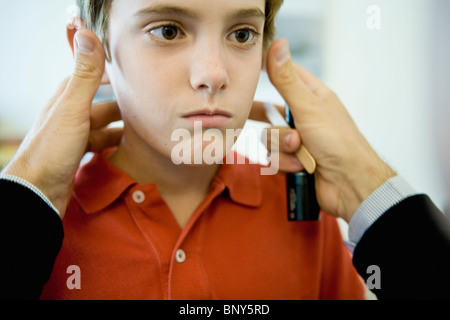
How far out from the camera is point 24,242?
62 cm

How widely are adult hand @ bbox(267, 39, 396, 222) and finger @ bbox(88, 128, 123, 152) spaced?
13.9 inches

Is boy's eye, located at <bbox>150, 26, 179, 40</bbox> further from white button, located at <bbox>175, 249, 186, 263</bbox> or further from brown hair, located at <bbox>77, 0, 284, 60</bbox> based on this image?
white button, located at <bbox>175, 249, 186, 263</bbox>

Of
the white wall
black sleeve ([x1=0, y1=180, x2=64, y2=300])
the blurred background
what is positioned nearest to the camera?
black sleeve ([x1=0, y1=180, x2=64, y2=300])

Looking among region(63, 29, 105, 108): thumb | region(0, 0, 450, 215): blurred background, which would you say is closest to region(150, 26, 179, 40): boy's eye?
region(63, 29, 105, 108): thumb

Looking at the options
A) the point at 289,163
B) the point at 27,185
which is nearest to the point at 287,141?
the point at 289,163

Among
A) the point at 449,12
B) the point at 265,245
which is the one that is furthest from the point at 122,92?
the point at 449,12

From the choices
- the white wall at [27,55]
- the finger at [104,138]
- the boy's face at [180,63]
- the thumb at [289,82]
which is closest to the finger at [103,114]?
the finger at [104,138]

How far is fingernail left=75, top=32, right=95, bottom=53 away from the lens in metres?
0.68

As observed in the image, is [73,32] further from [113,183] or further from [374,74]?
[374,74]

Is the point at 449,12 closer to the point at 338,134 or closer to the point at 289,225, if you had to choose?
the point at 338,134

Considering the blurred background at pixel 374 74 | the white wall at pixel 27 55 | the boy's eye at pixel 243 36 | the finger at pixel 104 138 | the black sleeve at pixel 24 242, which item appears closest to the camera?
the black sleeve at pixel 24 242

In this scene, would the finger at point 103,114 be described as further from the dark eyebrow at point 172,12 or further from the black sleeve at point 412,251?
the black sleeve at point 412,251

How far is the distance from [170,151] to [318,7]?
1.44m

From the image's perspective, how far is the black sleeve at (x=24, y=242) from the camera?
2.01 feet
